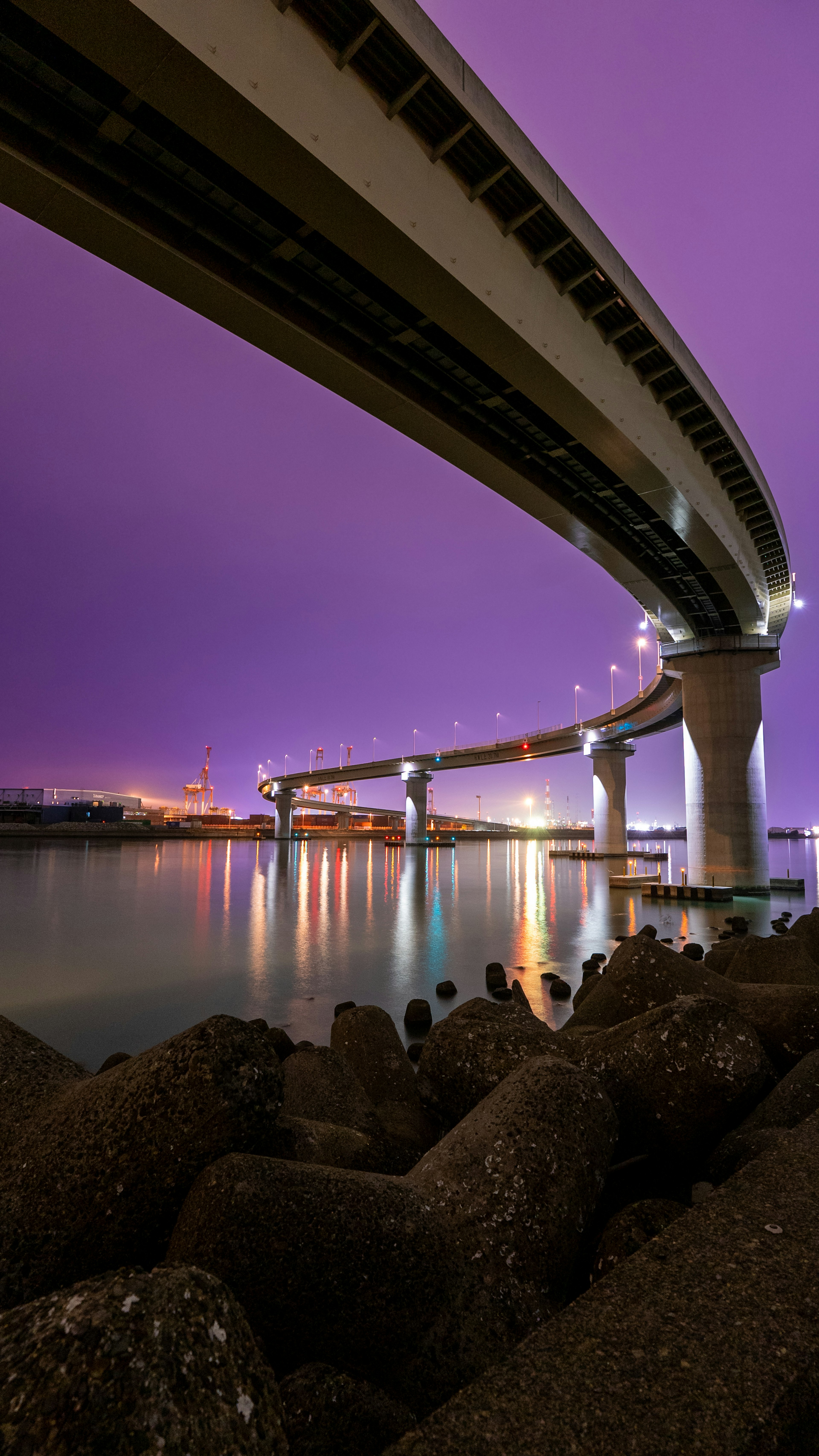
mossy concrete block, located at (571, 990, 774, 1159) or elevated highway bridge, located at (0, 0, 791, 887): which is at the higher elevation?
elevated highway bridge, located at (0, 0, 791, 887)

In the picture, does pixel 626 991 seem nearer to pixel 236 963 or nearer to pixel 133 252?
pixel 236 963

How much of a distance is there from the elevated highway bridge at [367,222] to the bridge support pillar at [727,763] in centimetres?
1375

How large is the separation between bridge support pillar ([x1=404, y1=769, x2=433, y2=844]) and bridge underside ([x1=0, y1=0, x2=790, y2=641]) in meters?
76.6

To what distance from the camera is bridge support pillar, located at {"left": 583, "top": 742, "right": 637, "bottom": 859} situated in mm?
66812

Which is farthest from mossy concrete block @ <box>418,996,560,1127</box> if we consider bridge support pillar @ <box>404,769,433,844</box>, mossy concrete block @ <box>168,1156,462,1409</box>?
bridge support pillar @ <box>404,769,433,844</box>

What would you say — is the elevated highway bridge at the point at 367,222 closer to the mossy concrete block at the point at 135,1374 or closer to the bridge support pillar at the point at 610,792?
the mossy concrete block at the point at 135,1374

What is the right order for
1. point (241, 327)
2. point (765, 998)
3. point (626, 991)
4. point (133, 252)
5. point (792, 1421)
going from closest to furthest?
point (792, 1421) → point (765, 998) → point (626, 991) → point (133, 252) → point (241, 327)

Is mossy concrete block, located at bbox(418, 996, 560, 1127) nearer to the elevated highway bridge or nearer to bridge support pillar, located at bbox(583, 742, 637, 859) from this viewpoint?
the elevated highway bridge

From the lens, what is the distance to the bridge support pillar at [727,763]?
99.1 ft

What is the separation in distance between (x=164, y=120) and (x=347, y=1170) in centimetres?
1267

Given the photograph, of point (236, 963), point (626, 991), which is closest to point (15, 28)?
point (626, 991)

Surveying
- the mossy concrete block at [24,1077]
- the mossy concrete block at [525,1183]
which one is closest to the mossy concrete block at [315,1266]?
the mossy concrete block at [525,1183]

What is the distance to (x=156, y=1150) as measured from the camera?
2.63m

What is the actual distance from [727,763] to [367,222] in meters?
26.8
